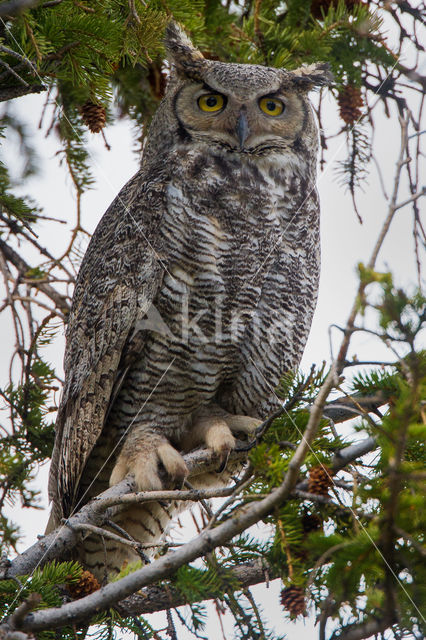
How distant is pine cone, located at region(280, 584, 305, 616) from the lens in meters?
1.43

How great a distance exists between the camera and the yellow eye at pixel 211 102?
2555 mm

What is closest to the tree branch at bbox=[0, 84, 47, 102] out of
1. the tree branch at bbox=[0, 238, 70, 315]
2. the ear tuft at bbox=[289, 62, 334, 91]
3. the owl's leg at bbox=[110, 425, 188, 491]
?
the tree branch at bbox=[0, 238, 70, 315]

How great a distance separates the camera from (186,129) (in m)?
2.54

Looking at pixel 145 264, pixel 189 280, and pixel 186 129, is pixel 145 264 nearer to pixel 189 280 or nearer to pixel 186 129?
pixel 189 280

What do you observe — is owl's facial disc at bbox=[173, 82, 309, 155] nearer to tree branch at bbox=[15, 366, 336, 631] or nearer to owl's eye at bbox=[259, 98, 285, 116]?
owl's eye at bbox=[259, 98, 285, 116]

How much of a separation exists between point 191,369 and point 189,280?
0.29 meters

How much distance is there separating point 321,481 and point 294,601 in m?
0.26

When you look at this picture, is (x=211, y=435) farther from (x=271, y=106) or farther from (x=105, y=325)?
(x=271, y=106)

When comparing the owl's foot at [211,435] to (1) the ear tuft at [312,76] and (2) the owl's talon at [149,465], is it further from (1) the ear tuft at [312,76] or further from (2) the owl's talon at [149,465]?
(1) the ear tuft at [312,76]

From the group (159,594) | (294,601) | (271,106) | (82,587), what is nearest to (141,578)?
(294,601)

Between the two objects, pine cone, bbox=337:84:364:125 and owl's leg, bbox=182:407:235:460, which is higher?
pine cone, bbox=337:84:364:125

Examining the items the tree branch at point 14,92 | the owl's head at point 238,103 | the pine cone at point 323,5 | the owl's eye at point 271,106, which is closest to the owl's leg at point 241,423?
the owl's head at point 238,103

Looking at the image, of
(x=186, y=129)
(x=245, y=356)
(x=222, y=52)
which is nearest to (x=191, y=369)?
(x=245, y=356)

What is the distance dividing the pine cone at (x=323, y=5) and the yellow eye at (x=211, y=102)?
0.61 meters
